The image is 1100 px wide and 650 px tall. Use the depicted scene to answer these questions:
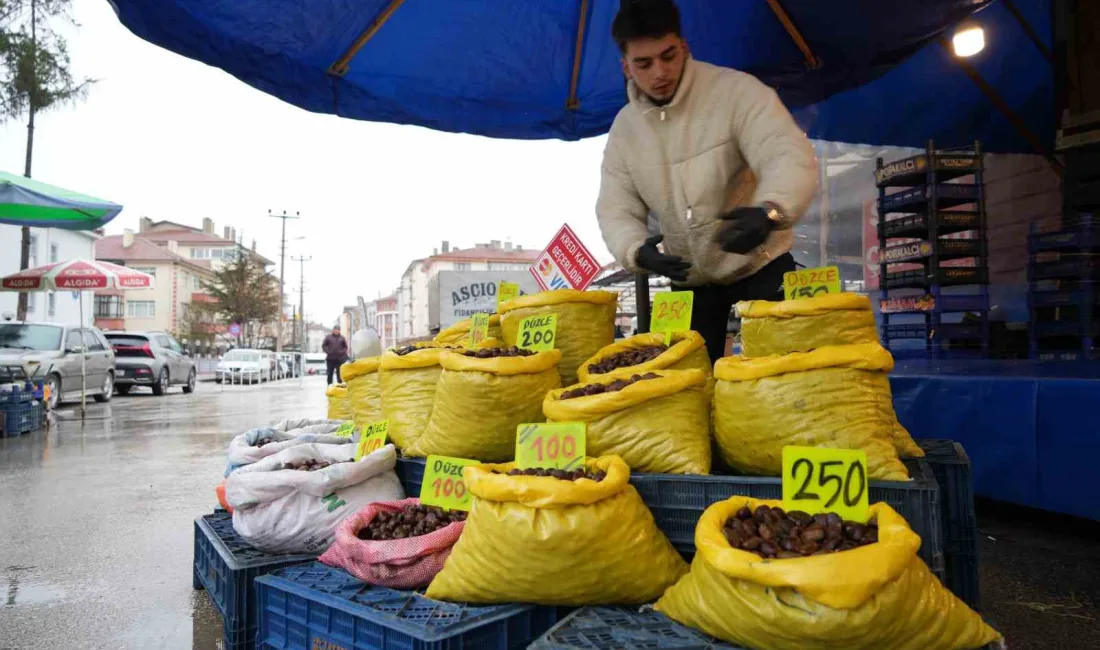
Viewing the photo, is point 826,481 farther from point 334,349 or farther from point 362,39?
point 334,349

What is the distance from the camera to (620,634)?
1.58 m

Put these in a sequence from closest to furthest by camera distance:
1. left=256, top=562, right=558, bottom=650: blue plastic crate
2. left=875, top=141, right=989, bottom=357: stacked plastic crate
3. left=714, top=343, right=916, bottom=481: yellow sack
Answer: left=256, top=562, right=558, bottom=650: blue plastic crate < left=714, top=343, right=916, bottom=481: yellow sack < left=875, top=141, right=989, bottom=357: stacked plastic crate

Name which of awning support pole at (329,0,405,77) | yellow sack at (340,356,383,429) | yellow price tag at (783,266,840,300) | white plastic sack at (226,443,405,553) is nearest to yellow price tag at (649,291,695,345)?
yellow price tag at (783,266,840,300)

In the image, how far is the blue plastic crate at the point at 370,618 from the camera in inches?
66.1

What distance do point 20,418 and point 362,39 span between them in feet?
29.9

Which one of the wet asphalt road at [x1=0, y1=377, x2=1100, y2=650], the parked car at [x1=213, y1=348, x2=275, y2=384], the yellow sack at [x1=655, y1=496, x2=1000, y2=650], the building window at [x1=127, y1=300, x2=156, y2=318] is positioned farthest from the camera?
the building window at [x1=127, y1=300, x2=156, y2=318]

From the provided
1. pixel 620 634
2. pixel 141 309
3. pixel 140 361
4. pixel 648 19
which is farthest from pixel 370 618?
pixel 141 309

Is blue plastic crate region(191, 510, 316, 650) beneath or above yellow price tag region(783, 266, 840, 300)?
beneath

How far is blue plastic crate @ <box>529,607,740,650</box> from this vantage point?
4.92ft

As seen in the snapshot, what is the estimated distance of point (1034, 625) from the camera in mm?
2678

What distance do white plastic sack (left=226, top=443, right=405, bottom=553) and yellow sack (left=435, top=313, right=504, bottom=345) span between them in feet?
3.08

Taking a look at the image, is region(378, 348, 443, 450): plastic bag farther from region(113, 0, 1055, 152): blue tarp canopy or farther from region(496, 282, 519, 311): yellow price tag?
region(113, 0, 1055, 152): blue tarp canopy

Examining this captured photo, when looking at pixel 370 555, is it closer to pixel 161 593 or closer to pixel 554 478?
pixel 554 478

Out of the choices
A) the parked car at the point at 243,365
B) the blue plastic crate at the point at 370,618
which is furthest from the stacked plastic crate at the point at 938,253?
the parked car at the point at 243,365
